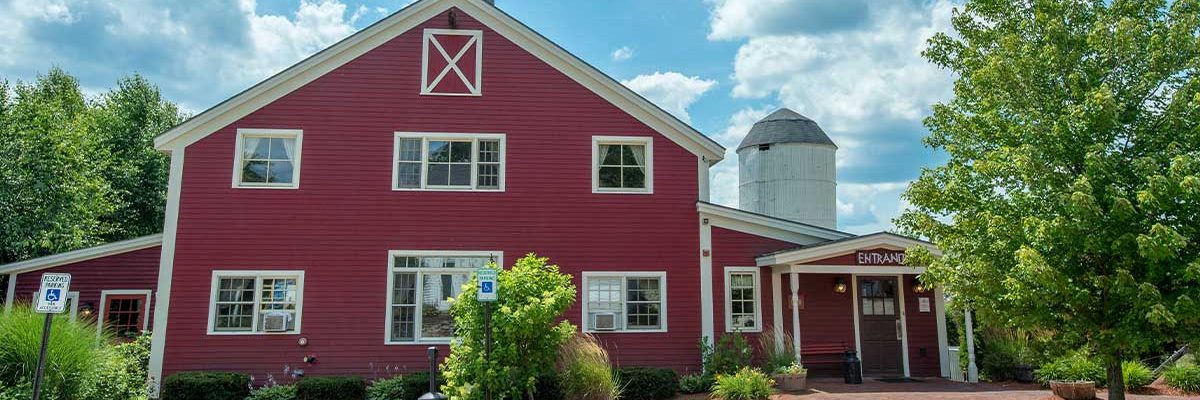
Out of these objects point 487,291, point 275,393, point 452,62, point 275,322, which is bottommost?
point 275,393

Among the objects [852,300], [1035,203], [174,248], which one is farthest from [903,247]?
[174,248]

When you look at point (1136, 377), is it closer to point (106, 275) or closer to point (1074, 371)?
point (1074, 371)

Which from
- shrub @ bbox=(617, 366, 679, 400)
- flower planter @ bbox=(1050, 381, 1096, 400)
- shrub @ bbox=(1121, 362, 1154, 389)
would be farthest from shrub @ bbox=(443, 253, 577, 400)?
shrub @ bbox=(1121, 362, 1154, 389)

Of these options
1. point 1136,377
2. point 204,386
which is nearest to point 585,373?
point 204,386

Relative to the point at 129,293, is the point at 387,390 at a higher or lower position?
lower

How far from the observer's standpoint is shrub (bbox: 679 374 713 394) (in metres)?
13.4

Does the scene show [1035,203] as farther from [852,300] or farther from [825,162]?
[825,162]

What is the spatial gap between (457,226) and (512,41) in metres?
3.68

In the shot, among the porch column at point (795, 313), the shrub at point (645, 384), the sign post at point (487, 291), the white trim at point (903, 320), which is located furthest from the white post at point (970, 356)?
the sign post at point (487, 291)

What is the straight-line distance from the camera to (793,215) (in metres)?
20.8

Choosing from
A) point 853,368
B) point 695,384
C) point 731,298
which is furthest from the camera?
point 731,298

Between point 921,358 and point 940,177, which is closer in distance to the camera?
point 940,177

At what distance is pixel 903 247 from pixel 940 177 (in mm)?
3966

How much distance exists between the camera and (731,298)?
1467 cm
